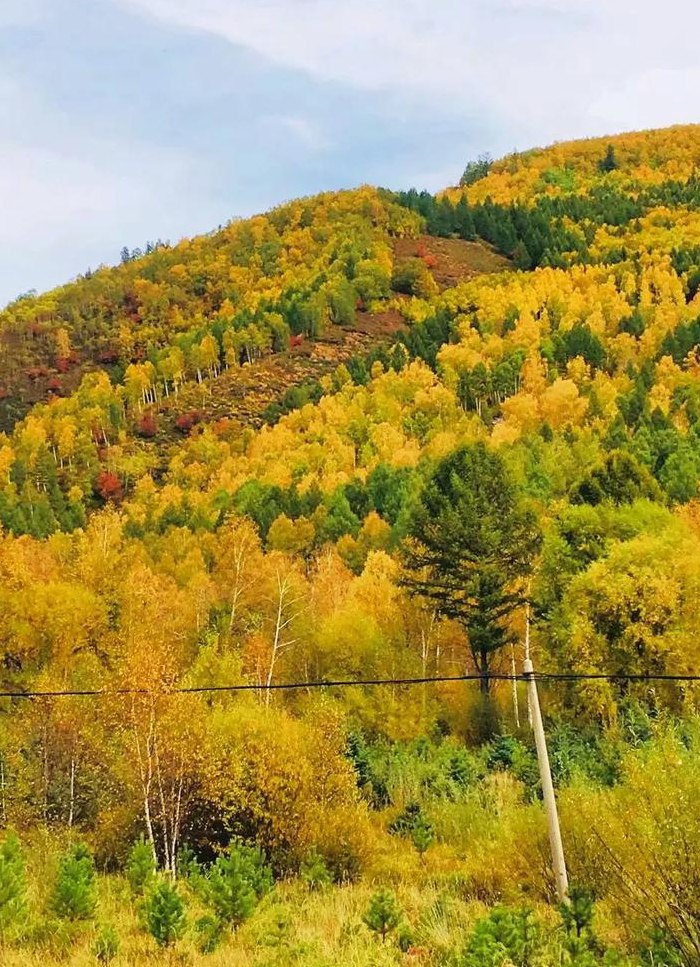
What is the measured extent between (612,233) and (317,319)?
8139cm

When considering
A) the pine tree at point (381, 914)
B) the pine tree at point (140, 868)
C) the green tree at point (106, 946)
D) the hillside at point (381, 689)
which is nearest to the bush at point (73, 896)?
the hillside at point (381, 689)

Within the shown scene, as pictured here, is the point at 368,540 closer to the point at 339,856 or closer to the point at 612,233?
the point at 339,856

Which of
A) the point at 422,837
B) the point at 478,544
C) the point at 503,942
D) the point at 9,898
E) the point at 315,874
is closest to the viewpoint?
the point at 503,942

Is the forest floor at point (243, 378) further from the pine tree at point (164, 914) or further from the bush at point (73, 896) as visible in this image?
the pine tree at point (164, 914)

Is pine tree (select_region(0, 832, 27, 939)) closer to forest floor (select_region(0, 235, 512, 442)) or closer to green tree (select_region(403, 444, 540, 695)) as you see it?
green tree (select_region(403, 444, 540, 695))

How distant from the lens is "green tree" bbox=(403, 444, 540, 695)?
126 ft

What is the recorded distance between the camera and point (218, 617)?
5238 centimetres

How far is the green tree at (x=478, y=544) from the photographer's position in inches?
1507

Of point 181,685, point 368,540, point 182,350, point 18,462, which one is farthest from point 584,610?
point 182,350

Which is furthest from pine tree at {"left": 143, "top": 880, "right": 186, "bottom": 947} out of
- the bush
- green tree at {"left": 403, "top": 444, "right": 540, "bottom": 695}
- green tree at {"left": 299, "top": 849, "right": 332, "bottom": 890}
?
green tree at {"left": 403, "top": 444, "right": 540, "bottom": 695}

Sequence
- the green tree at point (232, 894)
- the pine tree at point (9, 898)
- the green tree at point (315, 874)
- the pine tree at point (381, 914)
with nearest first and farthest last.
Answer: the pine tree at point (381, 914) < the pine tree at point (9, 898) < the green tree at point (232, 894) < the green tree at point (315, 874)

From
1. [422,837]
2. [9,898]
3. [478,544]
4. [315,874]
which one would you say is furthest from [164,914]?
[478,544]

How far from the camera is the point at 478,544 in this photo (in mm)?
38406

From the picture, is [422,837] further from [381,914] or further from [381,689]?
[381,689]
